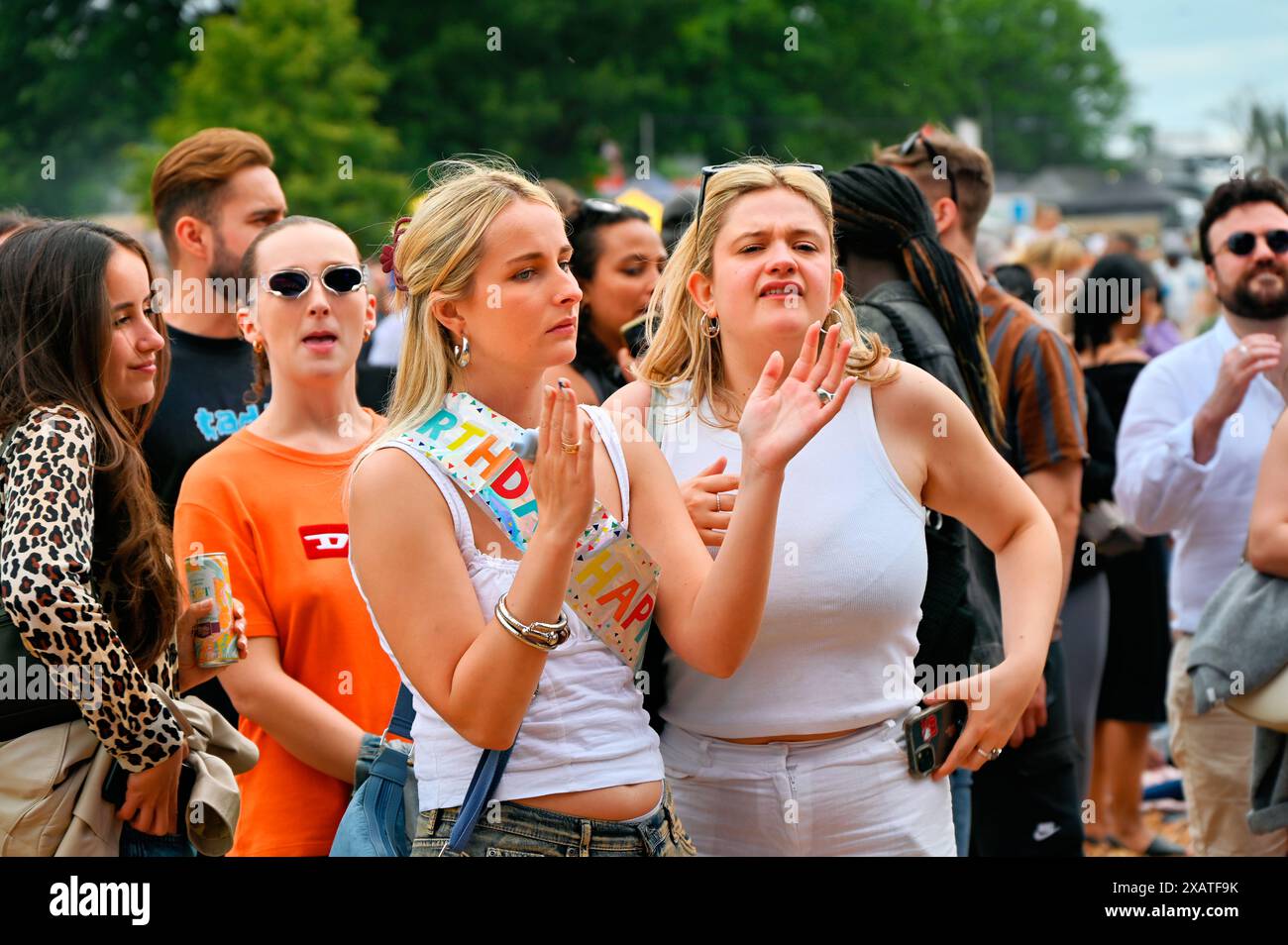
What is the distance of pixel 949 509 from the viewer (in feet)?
9.45

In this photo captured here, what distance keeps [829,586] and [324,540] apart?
4.09 feet

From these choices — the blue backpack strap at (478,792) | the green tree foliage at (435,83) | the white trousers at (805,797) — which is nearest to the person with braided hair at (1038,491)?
the white trousers at (805,797)

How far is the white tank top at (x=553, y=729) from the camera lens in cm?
236

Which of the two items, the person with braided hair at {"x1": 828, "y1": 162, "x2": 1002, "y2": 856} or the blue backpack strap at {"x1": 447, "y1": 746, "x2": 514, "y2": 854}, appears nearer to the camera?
the blue backpack strap at {"x1": 447, "y1": 746, "x2": 514, "y2": 854}

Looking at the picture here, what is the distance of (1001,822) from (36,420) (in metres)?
2.85

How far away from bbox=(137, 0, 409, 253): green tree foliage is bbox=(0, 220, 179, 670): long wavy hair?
2794 centimetres

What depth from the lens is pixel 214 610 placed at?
2.91 metres

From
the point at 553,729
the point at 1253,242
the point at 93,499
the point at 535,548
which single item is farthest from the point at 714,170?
the point at 1253,242

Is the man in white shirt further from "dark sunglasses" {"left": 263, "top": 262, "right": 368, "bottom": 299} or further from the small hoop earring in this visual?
the small hoop earring

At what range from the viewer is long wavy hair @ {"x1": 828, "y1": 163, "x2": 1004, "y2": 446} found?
11.8ft

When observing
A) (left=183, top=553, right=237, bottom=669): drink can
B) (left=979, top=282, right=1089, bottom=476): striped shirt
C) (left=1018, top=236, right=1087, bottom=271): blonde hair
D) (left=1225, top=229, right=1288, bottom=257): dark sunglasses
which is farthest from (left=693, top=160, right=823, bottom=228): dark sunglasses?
(left=1018, top=236, right=1087, bottom=271): blonde hair

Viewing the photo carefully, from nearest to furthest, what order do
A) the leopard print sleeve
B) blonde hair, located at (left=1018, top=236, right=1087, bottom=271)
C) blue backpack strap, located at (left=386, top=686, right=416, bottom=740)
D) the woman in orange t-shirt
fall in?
the leopard print sleeve < blue backpack strap, located at (left=386, top=686, right=416, bottom=740) < the woman in orange t-shirt < blonde hair, located at (left=1018, top=236, right=1087, bottom=271)

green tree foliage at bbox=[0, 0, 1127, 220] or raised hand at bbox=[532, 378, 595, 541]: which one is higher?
green tree foliage at bbox=[0, 0, 1127, 220]

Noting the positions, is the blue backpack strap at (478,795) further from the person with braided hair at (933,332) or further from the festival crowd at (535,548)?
the person with braided hair at (933,332)
